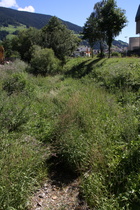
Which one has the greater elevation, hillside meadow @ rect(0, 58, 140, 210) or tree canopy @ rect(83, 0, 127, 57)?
tree canopy @ rect(83, 0, 127, 57)

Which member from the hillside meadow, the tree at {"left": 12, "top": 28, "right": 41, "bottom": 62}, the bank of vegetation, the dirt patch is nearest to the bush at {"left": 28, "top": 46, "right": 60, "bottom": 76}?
the tree at {"left": 12, "top": 28, "right": 41, "bottom": 62}

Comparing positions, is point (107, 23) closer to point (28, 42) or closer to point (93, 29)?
point (93, 29)

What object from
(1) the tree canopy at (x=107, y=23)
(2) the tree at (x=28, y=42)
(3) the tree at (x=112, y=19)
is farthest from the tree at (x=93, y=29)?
(2) the tree at (x=28, y=42)

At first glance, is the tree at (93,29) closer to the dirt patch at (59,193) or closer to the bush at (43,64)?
the bush at (43,64)

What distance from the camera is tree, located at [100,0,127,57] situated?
1838 cm

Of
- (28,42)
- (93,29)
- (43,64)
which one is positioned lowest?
(43,64)

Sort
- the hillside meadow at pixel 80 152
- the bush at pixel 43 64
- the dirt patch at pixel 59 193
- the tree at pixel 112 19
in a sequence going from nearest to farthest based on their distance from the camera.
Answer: the hillside meadow at pixel 80 152 < the dirt patch at pixel 59 193 < the bush at pixel 43 64 < the tree at pixel 112 19

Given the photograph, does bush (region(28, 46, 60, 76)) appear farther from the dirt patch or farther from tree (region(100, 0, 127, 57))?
the dirt patch

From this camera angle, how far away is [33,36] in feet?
81.3

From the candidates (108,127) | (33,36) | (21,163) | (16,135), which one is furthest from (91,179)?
(33,36)

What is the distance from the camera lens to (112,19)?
60.6 ft

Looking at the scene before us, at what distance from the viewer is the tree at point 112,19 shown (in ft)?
60.3

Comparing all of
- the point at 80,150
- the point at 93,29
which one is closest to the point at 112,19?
the point at 93,29

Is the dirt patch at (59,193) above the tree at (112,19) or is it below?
below
